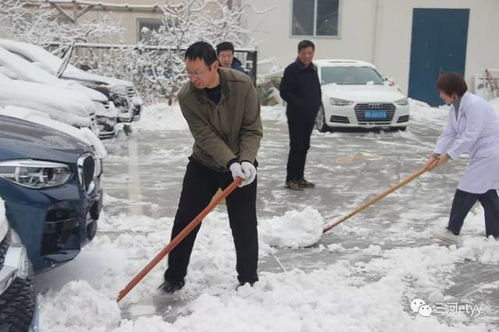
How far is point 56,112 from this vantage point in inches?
313

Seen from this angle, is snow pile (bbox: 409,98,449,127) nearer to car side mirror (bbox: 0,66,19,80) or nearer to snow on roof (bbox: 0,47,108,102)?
snow on roof (bbox: 0,47,108,102)

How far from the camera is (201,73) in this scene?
3.75 m

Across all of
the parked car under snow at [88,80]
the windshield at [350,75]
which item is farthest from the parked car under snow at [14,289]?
the windshield at [350,75]

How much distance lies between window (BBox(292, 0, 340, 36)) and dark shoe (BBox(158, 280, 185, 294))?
50.1ft

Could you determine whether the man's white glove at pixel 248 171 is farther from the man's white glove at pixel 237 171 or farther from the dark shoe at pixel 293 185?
the dark shoe at pixel 293 185

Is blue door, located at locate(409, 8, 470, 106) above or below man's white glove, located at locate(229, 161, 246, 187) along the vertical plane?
above

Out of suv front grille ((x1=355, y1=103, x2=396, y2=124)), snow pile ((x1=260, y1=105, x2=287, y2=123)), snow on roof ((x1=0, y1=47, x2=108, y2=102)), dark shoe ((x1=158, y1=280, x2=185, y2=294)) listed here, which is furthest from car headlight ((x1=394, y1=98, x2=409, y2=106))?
dark shoe ((x1=158, y1=280, x2=185, y2=294))

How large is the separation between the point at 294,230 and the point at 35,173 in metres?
2.53

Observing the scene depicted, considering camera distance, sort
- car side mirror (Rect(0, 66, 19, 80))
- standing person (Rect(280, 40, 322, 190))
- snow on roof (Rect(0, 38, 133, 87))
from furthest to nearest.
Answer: snow on roof (Rect(0, 38, 133, 87))
car side mirror (Rect(0, 66, 19, 80))
standing person (Rect(280, 40, 322, 190))

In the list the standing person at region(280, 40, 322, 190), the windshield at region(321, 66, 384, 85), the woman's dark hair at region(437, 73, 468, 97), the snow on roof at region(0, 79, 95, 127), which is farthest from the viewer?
the windshield at region(321, 66, 384, 85)

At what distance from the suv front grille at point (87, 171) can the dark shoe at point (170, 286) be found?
2.60 feet

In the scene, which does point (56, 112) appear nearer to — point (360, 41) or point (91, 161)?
point (91, 161)

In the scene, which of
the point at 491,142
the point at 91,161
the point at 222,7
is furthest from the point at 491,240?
the point at 222,7

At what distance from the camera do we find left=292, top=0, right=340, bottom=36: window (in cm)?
1861
